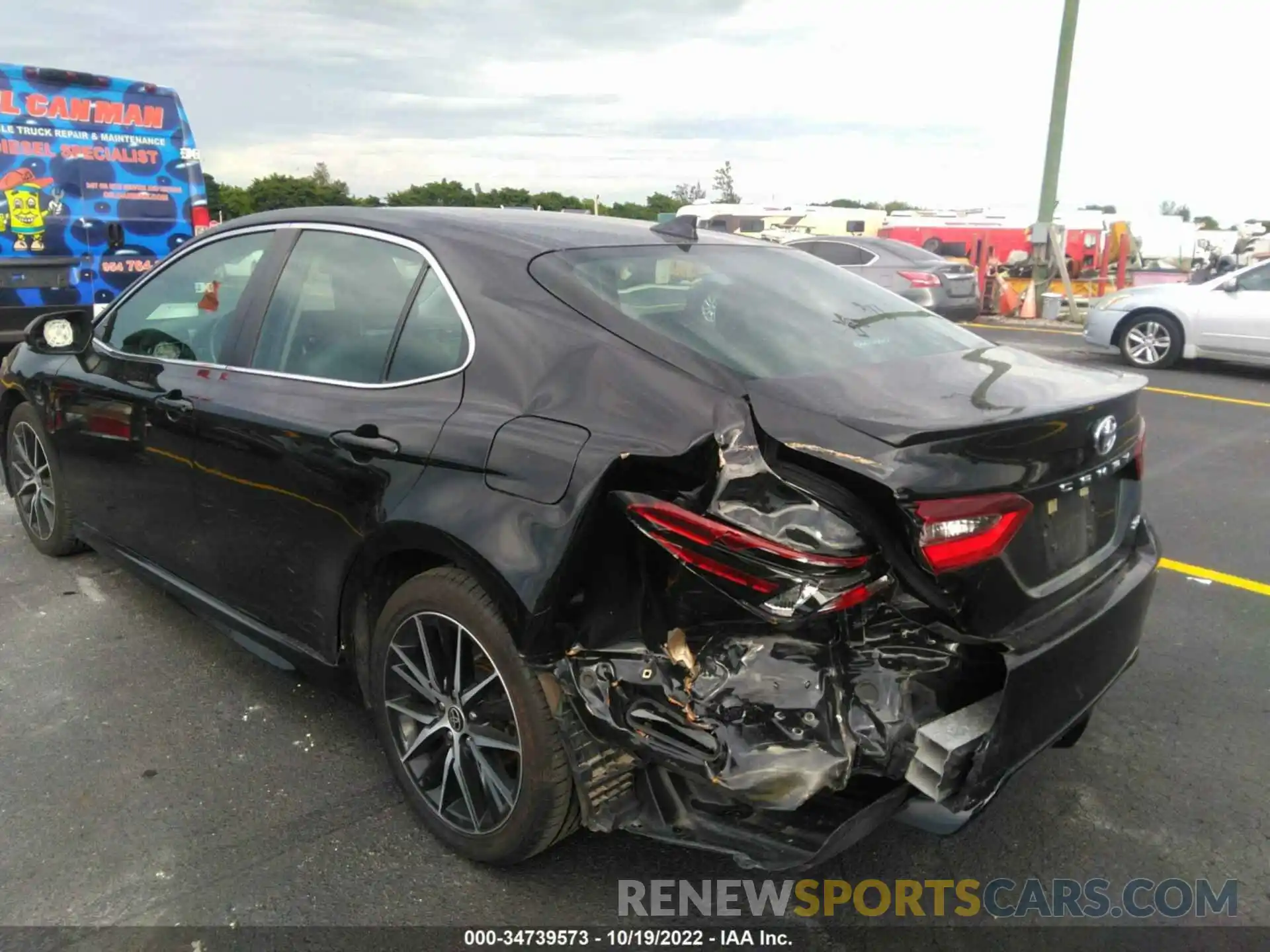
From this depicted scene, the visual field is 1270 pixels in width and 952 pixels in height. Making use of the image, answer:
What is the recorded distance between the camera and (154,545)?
148 inches

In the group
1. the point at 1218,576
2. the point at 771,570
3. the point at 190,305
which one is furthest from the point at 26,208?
the point at 1218,576

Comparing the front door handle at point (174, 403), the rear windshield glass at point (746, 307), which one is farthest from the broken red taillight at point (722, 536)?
the front door handle at point (174, 403)

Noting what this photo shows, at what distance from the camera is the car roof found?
293 centimetres

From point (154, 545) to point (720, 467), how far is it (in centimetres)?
261

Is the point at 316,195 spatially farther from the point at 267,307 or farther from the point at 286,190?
the point at 267,307

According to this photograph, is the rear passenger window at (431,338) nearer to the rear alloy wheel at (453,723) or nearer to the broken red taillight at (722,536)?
the rear alloy wheel at (453,723)

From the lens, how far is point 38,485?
4.74m

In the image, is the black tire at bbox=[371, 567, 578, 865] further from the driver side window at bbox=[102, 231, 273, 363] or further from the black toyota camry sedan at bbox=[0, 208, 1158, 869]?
the driver side window at bbox=[102, 231, 273, 363]

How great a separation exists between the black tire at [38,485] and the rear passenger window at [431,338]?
2492mm

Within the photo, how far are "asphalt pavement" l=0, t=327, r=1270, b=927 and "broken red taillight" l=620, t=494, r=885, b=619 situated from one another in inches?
39.2

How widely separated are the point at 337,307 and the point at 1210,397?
9032 millimetres

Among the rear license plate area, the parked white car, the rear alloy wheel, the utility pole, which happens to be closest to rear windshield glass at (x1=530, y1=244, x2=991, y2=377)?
the rear license plate area

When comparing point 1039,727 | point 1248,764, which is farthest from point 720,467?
point 1248,764

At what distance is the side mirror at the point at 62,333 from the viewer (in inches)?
161
